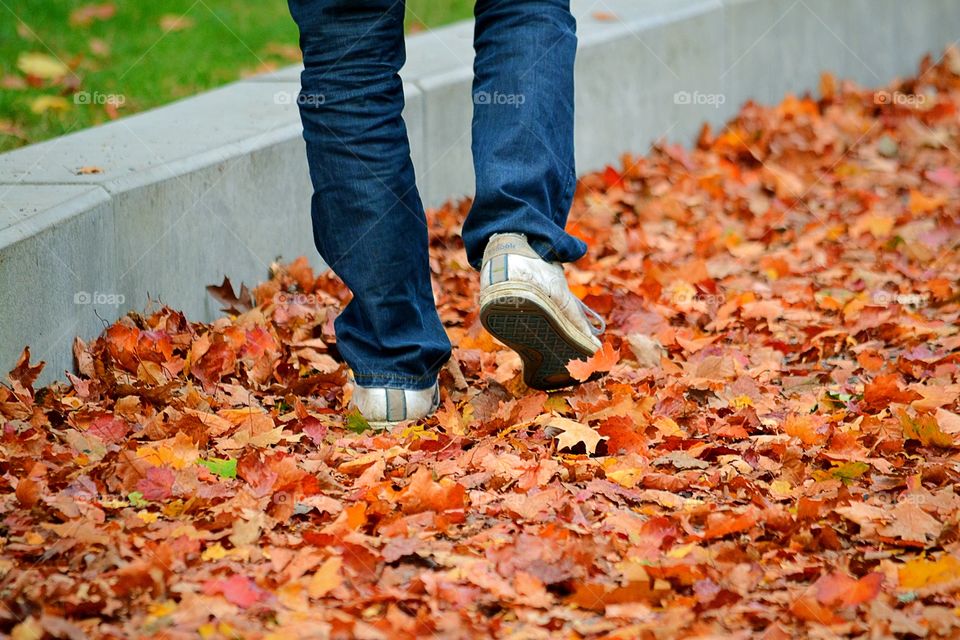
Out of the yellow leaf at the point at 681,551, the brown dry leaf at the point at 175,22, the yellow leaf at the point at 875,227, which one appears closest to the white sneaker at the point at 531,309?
the yellow leaf at the point at 681,551

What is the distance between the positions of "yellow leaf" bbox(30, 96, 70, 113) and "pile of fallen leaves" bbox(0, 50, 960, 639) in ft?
3.57

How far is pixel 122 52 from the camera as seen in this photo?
15.5 ft

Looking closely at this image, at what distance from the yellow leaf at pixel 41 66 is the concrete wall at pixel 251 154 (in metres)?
0.69

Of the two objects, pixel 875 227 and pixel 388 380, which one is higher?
pixel 875 227

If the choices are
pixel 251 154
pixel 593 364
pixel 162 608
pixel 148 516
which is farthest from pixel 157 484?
pixel 251 154

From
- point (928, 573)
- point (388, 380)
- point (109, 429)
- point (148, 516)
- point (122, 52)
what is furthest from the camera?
point (122, 52)

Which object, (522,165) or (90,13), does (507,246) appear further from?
(90,13)

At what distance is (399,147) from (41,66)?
92.9 inches

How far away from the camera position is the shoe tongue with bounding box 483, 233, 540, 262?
241cm

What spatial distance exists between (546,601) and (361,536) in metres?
0.34

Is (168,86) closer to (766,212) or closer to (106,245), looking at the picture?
(106,245)

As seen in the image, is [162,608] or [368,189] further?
[368,189]

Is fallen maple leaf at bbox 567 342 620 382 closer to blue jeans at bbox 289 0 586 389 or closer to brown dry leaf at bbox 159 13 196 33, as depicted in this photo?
blue jeans at bbox 289 0 586 389

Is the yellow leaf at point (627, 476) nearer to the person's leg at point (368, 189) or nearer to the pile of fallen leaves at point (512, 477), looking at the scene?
the pile of fallen leaves at point (512, 477)
